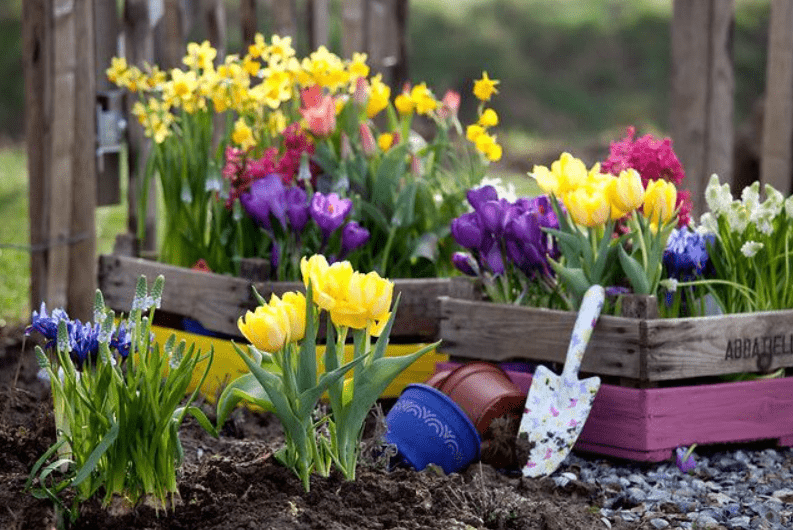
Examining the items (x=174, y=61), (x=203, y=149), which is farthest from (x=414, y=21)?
(x=203, y=149)

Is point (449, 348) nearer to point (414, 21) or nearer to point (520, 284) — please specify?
point (520, 284)

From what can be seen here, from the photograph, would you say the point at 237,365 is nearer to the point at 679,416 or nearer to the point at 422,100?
the point at 422,100

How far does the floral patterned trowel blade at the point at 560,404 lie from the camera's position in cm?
285

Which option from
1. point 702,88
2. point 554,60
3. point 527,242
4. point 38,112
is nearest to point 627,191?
point 527,242

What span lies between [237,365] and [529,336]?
850mm

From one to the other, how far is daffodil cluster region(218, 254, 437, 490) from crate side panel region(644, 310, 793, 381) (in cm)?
82

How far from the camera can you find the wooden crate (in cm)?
296

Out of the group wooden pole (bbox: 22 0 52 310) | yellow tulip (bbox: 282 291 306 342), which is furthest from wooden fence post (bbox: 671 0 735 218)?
yellow tulip (bbox: 282 291 306 342)

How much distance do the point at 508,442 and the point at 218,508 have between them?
0.85m

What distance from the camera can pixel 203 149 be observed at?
3844 millimetres

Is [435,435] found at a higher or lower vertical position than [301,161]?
lower

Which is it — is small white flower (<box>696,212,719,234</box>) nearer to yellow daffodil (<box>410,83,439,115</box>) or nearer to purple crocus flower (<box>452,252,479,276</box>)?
purple crocus flower (<box>452,252,479,276</box>)

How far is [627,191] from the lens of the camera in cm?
283

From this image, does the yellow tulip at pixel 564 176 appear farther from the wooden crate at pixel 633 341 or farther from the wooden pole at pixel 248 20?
the wooden pole at pixel 248 20
